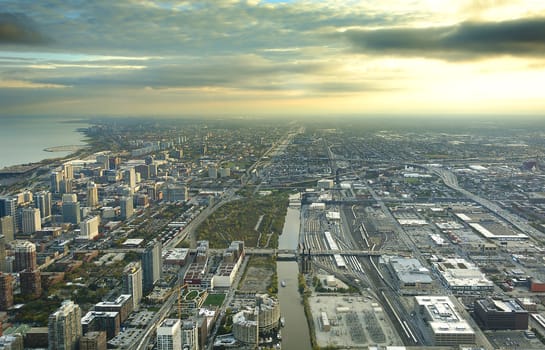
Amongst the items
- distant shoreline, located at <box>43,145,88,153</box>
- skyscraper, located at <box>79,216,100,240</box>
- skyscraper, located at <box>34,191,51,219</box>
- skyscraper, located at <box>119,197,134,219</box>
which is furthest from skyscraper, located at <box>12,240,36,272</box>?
distant shoreline, located at <box>43,145,88,153</box>

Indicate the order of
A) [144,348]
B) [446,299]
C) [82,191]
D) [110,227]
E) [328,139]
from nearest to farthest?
[144,348], [446,299], [110,227], [82,191], [328,139]

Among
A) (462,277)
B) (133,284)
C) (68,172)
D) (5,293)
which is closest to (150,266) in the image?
(133,284)

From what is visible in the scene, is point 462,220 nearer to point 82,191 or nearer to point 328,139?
A: point 82,191

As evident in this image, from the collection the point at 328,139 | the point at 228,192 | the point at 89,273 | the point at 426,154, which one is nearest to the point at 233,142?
the point at 328,139

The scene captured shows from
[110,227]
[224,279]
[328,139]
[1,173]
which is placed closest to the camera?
[224,279]

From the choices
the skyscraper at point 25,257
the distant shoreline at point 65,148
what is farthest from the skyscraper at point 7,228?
the distant shoreline at point 65,148

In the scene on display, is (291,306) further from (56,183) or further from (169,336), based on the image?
(56,183)
